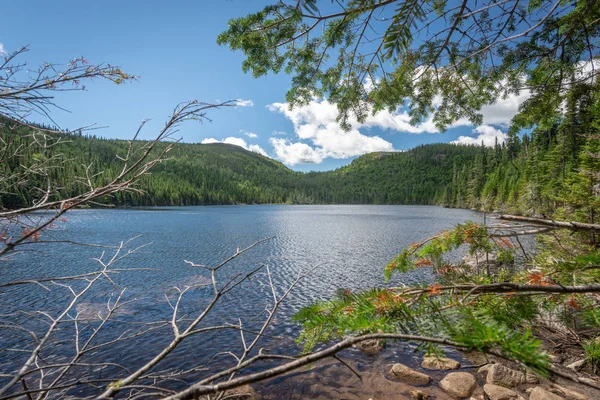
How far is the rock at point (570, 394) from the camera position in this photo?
5984 millimetres

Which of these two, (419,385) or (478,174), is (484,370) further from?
(478,174)

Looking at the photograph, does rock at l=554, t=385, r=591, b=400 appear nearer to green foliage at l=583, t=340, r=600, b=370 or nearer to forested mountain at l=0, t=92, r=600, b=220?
green foliage at l=583, t=340, r=600, b=370

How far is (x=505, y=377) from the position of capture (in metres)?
7.16

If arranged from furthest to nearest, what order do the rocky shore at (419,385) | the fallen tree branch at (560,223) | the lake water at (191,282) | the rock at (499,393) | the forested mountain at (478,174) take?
the lake water at (191,282) < the rocky shore at (419,385) < the rock at (499,393) < the forested mountain at (478,174) < the fallen tree branch at (560,223)

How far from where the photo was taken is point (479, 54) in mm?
3262

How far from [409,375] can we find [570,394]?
329cm

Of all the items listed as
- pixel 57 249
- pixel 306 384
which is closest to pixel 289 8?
pixel 306 384

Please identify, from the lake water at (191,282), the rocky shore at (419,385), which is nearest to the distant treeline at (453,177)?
the lake water at (191,282)

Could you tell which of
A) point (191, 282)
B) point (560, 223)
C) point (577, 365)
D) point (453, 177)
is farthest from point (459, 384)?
point (453, 177)

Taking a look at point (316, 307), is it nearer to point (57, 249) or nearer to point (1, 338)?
point (1, 338)

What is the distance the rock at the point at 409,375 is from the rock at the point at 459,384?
1.40 ft

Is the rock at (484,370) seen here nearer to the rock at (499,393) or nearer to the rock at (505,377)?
the rock at (505,377)

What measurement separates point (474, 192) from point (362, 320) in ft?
313

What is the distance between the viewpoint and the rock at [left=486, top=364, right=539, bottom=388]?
23.0 feet
